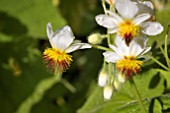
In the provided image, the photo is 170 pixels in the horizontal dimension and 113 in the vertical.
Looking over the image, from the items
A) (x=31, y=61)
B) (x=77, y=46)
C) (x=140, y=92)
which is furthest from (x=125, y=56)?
(x=31, y=61)

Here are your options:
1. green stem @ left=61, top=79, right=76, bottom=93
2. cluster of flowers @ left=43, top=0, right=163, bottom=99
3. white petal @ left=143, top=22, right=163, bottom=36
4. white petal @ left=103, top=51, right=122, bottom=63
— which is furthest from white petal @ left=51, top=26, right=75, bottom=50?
green stem @ left=61, top=79, right=76, bottom=93

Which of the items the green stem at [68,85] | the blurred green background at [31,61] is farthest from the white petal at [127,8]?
the green stem at [68,85]

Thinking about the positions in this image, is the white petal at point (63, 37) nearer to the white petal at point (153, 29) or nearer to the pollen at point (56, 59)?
the pollen at point (56, 59)

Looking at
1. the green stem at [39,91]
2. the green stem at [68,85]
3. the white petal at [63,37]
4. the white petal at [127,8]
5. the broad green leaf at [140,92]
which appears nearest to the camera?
the white petal at [127,8]

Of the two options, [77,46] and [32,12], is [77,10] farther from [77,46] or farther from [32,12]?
[77,46]

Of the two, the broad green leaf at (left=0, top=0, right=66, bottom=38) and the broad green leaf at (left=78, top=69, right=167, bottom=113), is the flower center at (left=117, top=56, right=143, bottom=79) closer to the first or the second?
the broad green leaf at (left=78, top=69, right=167, bottom=113)

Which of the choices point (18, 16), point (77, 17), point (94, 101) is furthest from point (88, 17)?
point (94, 101)
